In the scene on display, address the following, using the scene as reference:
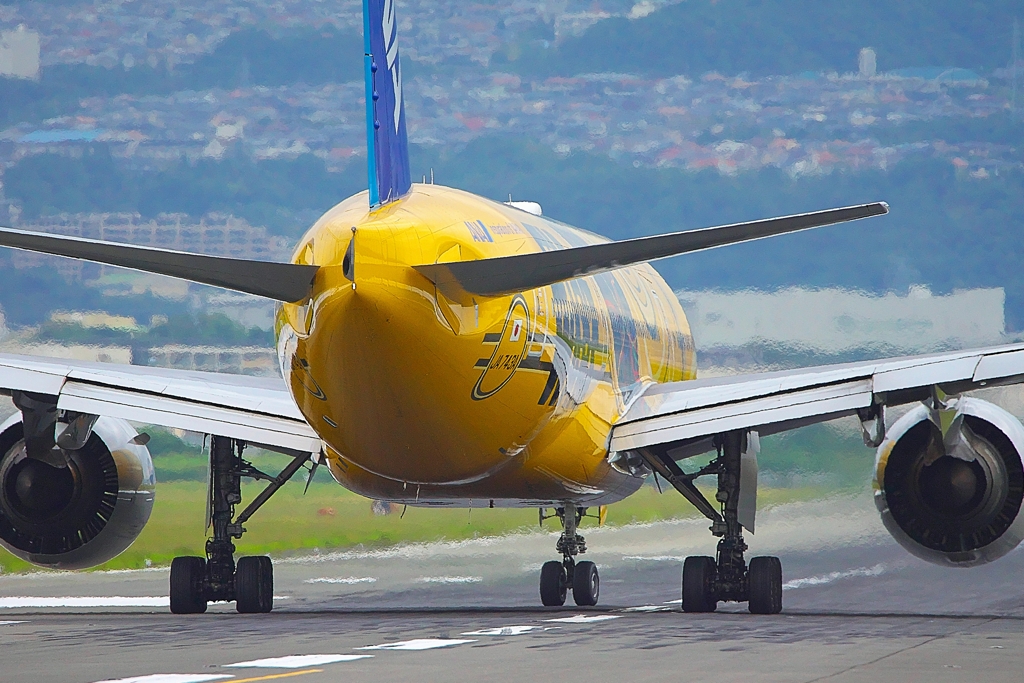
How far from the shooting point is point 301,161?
55.8 m

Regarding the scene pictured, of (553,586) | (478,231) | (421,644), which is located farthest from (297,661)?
(553,586)

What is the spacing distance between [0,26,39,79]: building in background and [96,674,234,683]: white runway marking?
153ft

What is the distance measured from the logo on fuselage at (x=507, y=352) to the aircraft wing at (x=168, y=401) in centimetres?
325

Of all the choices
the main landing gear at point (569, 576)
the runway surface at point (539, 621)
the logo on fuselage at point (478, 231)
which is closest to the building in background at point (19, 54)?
the runway surface at point (539, 621)

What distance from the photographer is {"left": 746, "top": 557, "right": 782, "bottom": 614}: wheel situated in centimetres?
1576

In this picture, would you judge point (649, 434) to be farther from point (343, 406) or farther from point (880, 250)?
point (880, 250)

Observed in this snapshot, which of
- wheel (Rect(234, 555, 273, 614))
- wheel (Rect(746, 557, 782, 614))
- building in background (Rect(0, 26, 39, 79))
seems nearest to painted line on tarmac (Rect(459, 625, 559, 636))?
wheel (Rect(746, 557, 782, 614))

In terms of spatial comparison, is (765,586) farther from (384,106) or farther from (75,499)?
(75,499)

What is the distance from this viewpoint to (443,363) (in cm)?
1206

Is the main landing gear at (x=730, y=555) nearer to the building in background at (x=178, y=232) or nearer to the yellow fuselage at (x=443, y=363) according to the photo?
the yellow fuselage at (x=443, y=363)

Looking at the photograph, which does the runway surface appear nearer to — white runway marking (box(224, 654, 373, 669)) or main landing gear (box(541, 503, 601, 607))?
white runway marking (box(224, 654, 373, 669))

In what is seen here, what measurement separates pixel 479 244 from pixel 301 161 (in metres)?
44.2

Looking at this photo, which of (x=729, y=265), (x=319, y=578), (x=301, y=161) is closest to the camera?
(x=319, y=578)

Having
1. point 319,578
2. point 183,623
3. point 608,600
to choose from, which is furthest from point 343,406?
point 319,578
